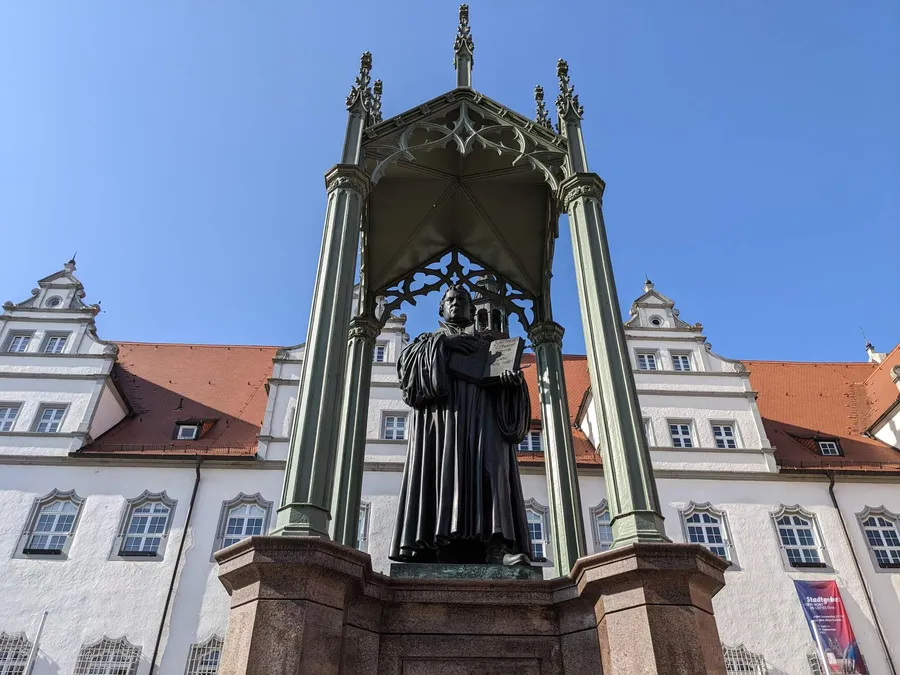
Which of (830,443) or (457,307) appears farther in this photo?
(830,443)

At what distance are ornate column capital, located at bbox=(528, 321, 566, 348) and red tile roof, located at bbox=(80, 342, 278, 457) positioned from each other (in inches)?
510

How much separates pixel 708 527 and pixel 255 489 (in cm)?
1126

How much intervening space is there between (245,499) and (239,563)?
568 inches

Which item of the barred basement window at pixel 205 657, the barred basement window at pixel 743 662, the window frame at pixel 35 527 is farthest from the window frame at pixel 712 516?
the window frame at pixel 35 527

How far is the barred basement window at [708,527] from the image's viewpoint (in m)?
17.0

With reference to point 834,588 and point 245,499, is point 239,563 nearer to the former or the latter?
point 245,499

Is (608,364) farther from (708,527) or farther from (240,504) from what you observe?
(240,504)

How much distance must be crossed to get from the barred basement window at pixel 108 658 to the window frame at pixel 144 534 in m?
1.83

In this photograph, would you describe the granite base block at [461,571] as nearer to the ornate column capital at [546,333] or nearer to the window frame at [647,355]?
the ornate column capital at [546,333]

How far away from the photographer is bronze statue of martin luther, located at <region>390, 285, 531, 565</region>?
4848 millimetres

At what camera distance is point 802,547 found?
56.3ft

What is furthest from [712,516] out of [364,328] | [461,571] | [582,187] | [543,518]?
[461,571]

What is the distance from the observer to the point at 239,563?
381 centimetres

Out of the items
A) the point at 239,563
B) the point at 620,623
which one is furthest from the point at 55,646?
the point at 620,623
